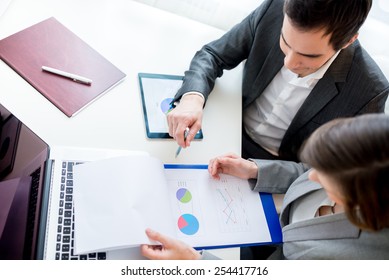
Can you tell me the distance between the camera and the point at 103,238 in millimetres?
667

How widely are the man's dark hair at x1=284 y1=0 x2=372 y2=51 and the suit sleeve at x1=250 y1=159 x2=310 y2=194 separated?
0.34m

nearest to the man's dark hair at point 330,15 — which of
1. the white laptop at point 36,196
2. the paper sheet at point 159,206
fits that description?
the paper sheet at point 159,206

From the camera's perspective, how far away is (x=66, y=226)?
703 mm

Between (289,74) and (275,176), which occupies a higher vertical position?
(289,74)

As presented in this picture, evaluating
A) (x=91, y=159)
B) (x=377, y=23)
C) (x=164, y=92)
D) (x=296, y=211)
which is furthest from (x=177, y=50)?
(x=377, y=23)

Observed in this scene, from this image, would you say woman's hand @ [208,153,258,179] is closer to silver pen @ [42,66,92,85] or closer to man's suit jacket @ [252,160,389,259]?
man's suit jacket @ [252,160,389,259]

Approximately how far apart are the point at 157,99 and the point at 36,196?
1.34 ft

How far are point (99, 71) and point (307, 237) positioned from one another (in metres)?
0.69

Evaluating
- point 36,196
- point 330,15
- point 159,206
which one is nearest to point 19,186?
point 36,196

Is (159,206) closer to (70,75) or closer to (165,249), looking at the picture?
(165,249)

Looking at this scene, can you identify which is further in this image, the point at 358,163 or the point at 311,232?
the point at 311,232

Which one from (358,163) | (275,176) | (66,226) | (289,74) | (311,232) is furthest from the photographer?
(289,74)

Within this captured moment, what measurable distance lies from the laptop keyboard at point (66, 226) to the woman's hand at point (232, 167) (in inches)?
13.1

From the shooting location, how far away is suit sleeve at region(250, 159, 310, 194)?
910 mm
